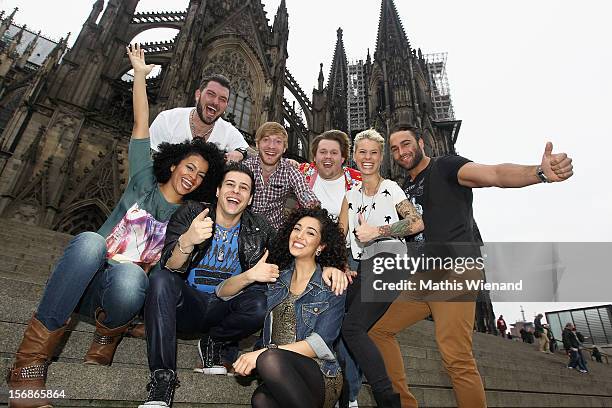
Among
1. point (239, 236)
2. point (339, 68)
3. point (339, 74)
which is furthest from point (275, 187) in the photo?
point (339, 68)

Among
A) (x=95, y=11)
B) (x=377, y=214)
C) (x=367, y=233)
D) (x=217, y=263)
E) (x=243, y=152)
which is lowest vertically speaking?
(x=217, y=263)

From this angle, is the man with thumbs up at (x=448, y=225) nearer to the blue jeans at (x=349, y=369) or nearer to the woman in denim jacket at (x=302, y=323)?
the blue jeans at (x=349, y=369)

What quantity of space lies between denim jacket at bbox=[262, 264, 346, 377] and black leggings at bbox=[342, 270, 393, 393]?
0.26 m

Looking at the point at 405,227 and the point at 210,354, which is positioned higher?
the point at 405,227

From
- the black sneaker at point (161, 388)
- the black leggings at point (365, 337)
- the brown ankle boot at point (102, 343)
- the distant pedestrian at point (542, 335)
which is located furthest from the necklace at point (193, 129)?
the distant pedestrian at point (542, 335)

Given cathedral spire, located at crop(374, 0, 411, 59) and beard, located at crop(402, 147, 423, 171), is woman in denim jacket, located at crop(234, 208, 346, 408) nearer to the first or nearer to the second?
beard, located at crop(402, 147, 423, 171)

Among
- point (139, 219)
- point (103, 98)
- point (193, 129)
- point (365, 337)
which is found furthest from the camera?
point (103, 98)

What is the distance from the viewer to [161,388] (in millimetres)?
1789

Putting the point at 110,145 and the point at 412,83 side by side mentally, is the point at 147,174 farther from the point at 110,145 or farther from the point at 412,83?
the point at 412,83

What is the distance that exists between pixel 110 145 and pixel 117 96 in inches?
121

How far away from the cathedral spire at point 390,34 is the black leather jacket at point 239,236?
34646 mm

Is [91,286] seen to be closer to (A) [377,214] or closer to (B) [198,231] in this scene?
(B) [198,231]

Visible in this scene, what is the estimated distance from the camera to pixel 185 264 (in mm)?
2072

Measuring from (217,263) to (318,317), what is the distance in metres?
0.92
